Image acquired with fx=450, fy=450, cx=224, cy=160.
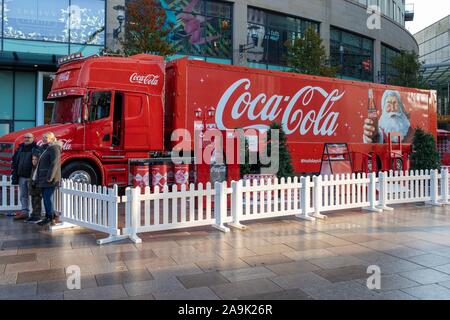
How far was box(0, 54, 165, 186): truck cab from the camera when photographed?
11.2m

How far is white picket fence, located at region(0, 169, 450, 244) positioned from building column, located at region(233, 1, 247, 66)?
1621cm

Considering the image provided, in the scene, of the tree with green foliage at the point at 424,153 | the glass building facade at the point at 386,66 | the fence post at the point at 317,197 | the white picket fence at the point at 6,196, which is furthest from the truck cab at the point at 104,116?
the glass building facade at the point at 386,66

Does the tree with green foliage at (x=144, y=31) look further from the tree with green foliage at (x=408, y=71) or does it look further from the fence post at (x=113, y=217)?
the tree with green foliage at (x=408, y=71)

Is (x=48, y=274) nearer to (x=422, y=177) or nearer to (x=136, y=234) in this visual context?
(x=136, y=234)

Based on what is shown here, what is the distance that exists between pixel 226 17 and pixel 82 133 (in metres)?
17.2

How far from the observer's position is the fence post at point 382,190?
10.4 m

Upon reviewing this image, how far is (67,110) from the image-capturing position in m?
11.7

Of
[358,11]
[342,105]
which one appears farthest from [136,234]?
[358,11]

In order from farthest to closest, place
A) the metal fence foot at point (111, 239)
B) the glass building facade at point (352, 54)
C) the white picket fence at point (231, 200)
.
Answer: the glass building facade at point (352, 54), the white picket fence at point (231, 200), the metal fence foot at point (111, 239)

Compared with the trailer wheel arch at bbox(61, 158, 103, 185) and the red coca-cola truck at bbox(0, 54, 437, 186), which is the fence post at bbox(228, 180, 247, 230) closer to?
the red coca-cola truck at bbox(0, 54, 437, 186)

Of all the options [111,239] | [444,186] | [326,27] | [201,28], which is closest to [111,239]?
[111,239]

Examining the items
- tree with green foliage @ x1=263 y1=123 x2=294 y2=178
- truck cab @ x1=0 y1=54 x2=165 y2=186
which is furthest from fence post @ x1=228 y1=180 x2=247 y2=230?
truck cab @ x1=0 y1=54 x2=165 y2=186

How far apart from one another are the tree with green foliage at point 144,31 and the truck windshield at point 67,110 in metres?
6.05

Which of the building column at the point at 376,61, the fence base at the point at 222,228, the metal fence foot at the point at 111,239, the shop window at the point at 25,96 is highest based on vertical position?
the building column at the point at 376,61
